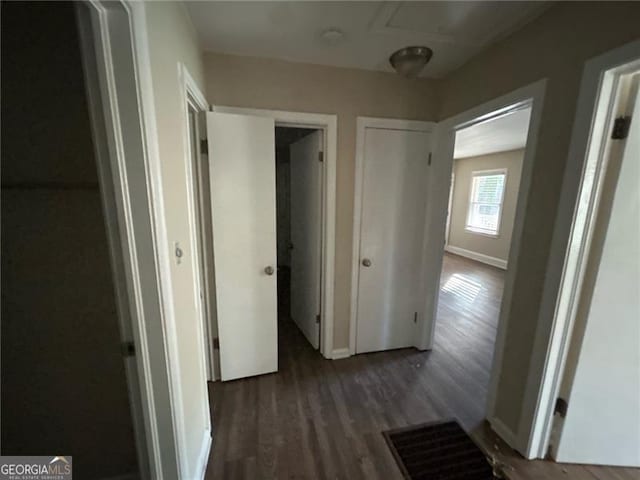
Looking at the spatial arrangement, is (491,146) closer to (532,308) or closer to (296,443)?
(532,308)

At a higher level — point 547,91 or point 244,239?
point 547,91

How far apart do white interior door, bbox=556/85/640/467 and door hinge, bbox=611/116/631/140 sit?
0.07 feet

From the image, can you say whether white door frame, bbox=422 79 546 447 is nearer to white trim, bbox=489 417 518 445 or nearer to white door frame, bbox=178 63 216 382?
white trim, bbox=489 417 518 445

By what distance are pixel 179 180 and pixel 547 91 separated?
6.03 ft

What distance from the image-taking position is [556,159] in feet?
4.33

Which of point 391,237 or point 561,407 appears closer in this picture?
point 561,407

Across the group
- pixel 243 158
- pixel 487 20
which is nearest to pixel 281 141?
pixel 243 158

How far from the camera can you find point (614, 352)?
53.2 inches

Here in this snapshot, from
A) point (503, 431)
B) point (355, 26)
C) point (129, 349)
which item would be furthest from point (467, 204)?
point (129, 349)

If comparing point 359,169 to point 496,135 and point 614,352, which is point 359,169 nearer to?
point 614,352

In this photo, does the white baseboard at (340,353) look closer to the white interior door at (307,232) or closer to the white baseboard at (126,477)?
the white interior door at (307,232)

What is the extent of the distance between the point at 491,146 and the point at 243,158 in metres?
5.07

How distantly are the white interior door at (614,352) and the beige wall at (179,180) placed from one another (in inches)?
74.5

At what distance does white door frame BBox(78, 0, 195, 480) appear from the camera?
78 centimetres
